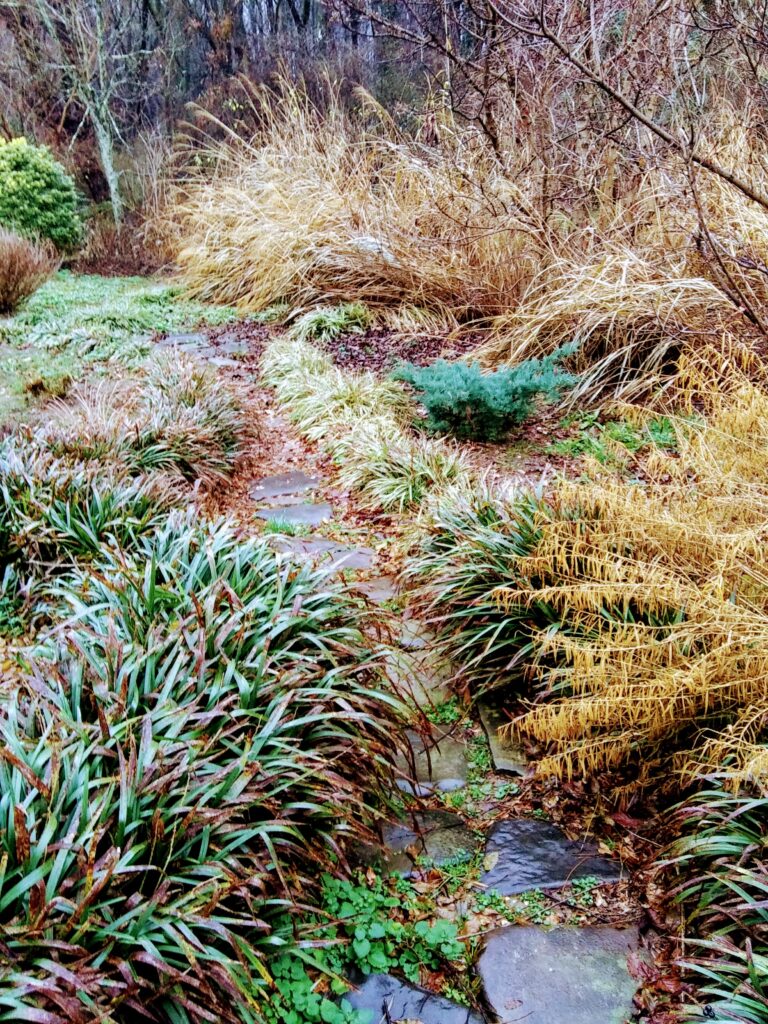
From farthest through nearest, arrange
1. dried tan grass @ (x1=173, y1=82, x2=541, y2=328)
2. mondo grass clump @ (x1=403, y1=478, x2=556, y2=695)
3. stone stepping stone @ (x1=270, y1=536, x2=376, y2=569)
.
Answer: dried tan grass @ (x1=173, y1=82, x2=541, y2=328), stone stepping stone @ (x1=270, y1=536, x2=376, y2=569), mondo grass clump @ (x1=403, y1=478, x2=556, y2=695)

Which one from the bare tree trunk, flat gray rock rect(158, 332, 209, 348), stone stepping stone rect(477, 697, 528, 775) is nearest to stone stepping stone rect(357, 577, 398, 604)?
stone stepping stone rect(477, 697, 528, 775)

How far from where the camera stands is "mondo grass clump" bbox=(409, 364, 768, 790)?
213 centimetres

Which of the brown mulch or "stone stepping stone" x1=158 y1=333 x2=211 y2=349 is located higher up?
"stone stepping stone" x1=158 y1=333 x2=211 y2=349

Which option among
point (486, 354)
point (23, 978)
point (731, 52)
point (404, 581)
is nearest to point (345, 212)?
point (486, 354)

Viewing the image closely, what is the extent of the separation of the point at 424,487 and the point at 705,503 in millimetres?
→ 1955

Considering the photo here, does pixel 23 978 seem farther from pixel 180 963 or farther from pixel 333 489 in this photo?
pixel 333 489

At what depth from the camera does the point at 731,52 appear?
7.07m

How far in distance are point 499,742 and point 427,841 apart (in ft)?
1.67

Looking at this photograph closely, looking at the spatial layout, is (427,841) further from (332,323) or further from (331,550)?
(332,323)

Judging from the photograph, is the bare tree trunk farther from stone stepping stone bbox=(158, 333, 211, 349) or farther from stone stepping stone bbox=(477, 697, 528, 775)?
stone stepping stone bbox=(477, 697, 528, 775)

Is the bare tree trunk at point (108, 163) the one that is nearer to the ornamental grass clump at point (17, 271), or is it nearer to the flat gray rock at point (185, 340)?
the ornamental grass clump at point (17, 271)

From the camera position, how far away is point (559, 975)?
1.80 metres

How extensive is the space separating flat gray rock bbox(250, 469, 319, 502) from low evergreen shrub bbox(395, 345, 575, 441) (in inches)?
38.2

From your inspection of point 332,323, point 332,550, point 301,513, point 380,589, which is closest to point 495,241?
point 332,323
